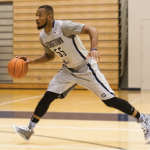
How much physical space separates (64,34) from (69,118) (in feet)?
6.34

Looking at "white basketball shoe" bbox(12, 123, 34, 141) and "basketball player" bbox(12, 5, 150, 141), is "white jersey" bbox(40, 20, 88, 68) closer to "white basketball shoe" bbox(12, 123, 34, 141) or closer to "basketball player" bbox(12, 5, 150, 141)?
"basketball player" bbox(12, 5, 150, 141)

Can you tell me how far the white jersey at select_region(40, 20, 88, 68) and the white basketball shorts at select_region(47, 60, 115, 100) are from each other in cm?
8

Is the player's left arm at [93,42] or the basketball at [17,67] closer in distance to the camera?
the player's left arm at [93,42]

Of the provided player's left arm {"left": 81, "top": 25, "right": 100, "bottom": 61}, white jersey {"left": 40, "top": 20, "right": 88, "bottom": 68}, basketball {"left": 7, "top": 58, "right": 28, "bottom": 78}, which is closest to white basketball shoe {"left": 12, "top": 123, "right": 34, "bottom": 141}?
basketball {"left": 7, "top": 58, "right": 28, "bottom": 78}

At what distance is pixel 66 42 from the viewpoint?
327cm

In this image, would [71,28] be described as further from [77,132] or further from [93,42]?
[77,132]

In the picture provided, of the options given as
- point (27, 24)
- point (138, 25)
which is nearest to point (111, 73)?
point (138, 25)

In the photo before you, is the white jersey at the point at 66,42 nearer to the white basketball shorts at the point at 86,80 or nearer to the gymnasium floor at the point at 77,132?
the white basketball shorts at the point at 86,80

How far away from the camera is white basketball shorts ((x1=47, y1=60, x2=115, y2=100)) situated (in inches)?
129

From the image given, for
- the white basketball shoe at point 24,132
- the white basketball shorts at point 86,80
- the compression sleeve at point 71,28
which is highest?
the compression sleeve at point 71,28

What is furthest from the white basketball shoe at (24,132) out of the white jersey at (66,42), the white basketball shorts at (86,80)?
the white jersey at (66,42)

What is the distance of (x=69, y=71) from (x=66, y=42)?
0.36 meters

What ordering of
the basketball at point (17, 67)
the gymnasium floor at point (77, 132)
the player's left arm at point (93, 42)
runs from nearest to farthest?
the player's left arm at point (93, 42), the gymnasium floor at point (77, 132), the basketball at point (17, 67)

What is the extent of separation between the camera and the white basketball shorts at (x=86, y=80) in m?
3.27
